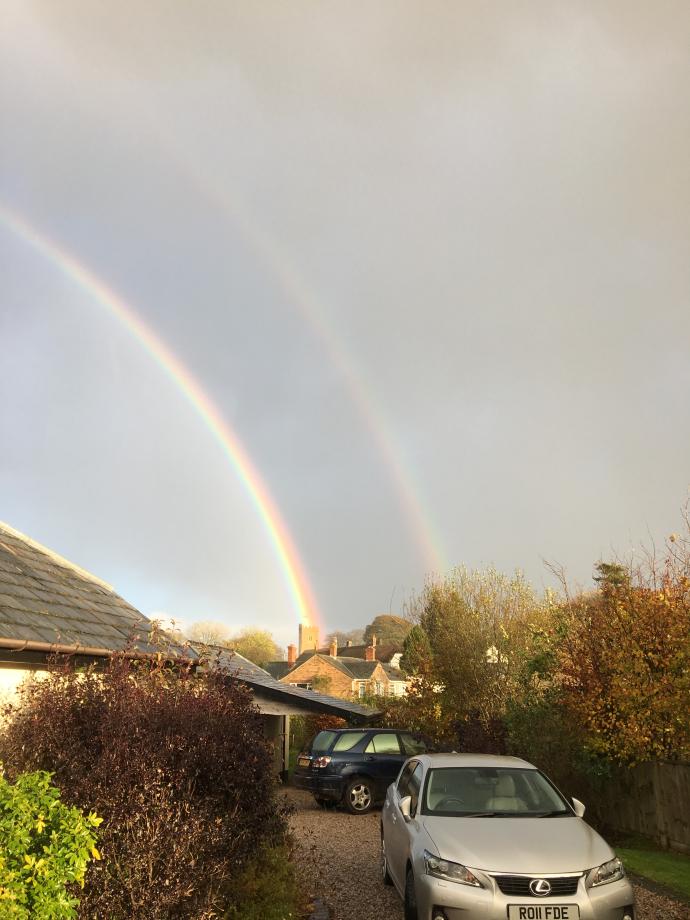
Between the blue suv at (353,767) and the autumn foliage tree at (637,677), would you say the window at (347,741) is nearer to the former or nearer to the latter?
the blue suv at (353,767)

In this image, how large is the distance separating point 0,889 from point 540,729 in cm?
1206

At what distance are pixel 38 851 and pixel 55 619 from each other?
21.8ft

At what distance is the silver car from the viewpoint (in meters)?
5.58

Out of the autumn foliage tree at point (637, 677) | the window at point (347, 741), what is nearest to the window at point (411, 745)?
the window at point (347, 741)

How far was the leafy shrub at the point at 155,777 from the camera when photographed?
5.13 metres

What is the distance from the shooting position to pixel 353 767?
16219mm

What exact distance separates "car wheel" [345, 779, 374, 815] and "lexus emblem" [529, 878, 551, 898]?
36.9ft

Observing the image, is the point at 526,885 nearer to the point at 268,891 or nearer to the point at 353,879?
the point at 268,891

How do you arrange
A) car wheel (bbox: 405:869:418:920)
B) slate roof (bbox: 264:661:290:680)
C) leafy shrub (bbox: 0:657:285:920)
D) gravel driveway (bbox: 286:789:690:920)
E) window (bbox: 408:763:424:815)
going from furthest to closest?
slate roof (bbox: 264:661:290:680), gravel driveway (bbox: 286:789:690:920), window (bbox: 408:763:424:815), car wheel (bbox: 405:869:418:920), leafy shrub (bbox: 0:657:285:920)

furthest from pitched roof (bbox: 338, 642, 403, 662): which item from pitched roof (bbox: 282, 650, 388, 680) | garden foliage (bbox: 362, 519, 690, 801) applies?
garden foliage (bbox: 362, 519, 690, 801)

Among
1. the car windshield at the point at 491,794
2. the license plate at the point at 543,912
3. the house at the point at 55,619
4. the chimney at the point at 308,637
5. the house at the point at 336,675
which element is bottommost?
the license plate at the point at 543,912

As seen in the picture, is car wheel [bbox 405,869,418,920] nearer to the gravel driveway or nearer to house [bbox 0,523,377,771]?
the gravel driveway

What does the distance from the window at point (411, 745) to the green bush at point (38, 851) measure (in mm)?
13921

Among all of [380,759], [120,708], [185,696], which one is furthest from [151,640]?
[380,759]
